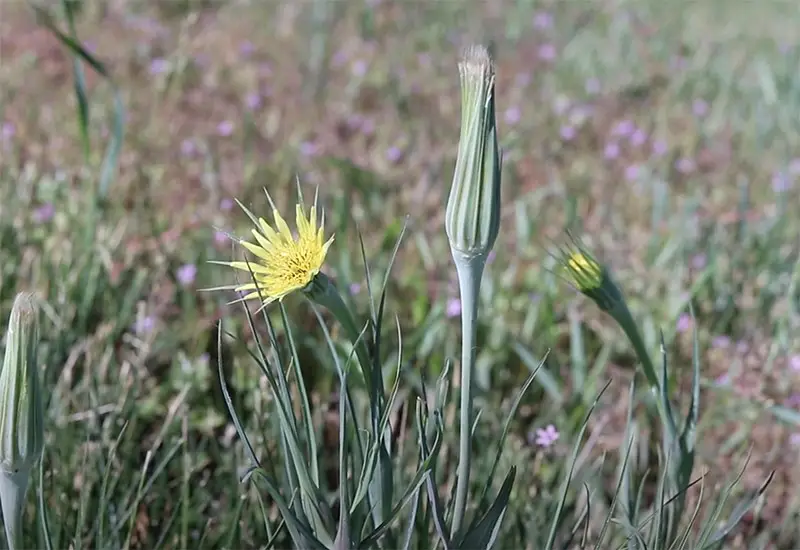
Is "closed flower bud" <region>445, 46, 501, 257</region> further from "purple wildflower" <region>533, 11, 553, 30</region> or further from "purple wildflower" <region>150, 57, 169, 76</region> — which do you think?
"purple wildflower" <region>533, 11, 553, 30</region>

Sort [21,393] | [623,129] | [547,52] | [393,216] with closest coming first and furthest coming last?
[21,393], [393,216], [623,129], [547,52]

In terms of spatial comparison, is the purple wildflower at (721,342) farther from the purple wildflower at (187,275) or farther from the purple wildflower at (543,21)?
the purple wildflower at (543,21)

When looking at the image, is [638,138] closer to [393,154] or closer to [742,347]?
[393,154]

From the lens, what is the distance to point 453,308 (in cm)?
179

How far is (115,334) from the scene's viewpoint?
1706 mm

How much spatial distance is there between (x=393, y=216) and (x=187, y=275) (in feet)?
2.20

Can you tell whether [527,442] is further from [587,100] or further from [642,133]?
[587,100]

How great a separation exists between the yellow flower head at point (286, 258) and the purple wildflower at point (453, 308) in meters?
0.93

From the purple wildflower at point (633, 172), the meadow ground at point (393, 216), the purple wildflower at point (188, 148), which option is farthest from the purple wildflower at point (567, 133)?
the purple wildflower at point (188, 148)

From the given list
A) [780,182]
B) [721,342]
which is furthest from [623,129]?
[721,342]

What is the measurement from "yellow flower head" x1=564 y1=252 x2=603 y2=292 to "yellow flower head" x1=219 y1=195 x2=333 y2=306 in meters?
0.31

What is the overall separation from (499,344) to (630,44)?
2285 millimetres

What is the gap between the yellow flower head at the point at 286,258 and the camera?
83 centimetres

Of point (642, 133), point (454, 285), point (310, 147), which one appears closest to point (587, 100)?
point (642, 133)
